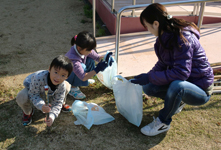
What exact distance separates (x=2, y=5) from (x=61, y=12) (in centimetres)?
179

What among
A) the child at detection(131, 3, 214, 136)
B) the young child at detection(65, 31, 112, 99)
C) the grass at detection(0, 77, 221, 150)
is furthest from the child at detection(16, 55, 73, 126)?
the child at detection(131, 3, 214, 136)

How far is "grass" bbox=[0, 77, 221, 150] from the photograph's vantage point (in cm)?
200

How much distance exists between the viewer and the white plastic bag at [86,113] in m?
2.22

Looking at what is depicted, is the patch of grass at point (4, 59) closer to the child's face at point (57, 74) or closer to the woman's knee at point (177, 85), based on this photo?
the child's face at point (57, 74)

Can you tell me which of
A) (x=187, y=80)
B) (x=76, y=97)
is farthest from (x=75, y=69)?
(x=187, y=80)

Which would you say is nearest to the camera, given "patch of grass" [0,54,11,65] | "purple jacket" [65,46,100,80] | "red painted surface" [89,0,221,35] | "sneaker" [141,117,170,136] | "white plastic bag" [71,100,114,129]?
"sneaker" [141,117,170,136]

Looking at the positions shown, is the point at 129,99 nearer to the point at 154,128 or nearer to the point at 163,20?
the point at 154,128

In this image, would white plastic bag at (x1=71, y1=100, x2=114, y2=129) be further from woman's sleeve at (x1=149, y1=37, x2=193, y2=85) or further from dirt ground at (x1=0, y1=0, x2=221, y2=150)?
woman's sleeve at (x1=149, y1=37, x2=193, y2=85)

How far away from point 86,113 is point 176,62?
1042 mm

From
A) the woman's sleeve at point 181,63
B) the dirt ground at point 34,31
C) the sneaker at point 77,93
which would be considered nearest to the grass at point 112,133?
the sneaker at point 77,93

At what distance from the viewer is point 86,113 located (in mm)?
2266

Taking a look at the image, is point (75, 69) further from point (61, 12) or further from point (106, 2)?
point (61, 12)

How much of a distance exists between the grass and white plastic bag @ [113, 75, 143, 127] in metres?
0.10

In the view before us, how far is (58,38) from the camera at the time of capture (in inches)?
162
